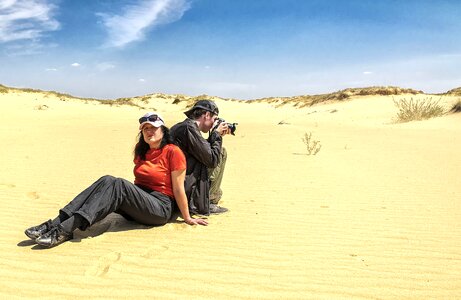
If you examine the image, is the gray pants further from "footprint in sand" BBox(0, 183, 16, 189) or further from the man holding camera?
"footprint in sand" BBox(0, 183, 16, 189)

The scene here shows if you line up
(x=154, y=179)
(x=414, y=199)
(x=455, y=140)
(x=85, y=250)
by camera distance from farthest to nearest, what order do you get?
(x=455, y=140)
(x=414, y=199)
(x=154, y=179)
(x=85, y=250)

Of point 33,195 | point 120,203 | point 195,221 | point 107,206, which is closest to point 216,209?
point 195,221

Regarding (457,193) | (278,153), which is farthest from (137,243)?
(278,153)

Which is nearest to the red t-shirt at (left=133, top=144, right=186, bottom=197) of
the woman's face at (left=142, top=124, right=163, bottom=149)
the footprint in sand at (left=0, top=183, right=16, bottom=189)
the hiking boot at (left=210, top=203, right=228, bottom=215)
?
the woman's face at (left=142, top=124, right=163, bottom=149)

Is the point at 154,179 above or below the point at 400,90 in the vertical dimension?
below

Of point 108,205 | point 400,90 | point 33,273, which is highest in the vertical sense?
point 400,90

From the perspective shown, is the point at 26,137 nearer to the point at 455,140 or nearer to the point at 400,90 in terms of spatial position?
the point at 455,140

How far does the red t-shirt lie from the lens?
13.0ft

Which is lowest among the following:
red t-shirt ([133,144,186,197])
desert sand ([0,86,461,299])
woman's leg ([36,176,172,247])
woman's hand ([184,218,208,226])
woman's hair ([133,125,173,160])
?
desert sand ([0,86,461,299])

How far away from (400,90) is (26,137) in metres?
25.9

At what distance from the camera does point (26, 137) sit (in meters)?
12.5

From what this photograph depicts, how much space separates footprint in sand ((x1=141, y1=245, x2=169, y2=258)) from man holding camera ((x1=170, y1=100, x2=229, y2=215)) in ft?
2.75

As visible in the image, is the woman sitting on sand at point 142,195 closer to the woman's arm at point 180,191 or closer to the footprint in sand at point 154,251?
the woman's arm at point 180,191

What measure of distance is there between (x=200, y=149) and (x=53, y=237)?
153 cm
